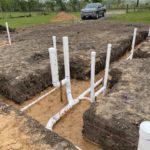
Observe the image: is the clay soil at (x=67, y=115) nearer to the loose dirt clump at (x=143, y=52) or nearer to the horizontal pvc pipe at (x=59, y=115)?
the horizontal pvc pipe at (x=59, y=115)

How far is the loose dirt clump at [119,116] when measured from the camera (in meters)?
3.42

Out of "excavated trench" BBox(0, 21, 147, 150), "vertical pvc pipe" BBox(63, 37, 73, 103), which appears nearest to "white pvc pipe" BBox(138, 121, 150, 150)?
"excavated trench" BBox(0, 21, 147, 150)

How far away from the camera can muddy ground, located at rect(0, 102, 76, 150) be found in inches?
115

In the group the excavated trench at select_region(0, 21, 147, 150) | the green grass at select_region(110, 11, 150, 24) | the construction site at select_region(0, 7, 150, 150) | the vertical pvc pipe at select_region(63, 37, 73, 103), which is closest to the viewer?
the construction site at select_region(0, 7, 150, 150)

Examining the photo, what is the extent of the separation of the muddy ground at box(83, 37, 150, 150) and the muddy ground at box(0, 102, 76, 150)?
86 centimetres

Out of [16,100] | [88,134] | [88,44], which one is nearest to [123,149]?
[88,134]

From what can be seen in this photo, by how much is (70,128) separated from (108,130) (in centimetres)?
103

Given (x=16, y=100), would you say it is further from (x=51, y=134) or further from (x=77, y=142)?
(x=51, y=134)

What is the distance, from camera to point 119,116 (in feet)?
12.0

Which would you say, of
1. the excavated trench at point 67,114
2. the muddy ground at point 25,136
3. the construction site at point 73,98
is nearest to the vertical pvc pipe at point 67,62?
the construction site at point 73,98

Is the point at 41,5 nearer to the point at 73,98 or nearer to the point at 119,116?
the point at 73,98

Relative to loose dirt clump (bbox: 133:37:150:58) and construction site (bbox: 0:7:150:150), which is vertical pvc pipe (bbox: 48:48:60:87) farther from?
loose dirt clump (bbox: 133:37:150:58)

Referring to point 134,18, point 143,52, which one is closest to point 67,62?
point 143,52

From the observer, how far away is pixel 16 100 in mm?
5367
